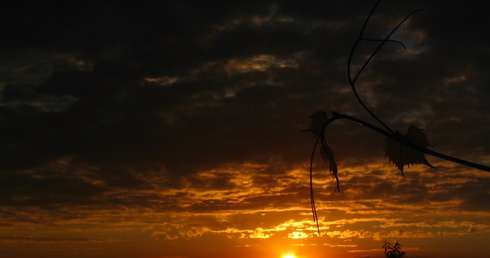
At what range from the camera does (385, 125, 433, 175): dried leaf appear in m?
1.83

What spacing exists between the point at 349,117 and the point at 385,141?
0.54 meters

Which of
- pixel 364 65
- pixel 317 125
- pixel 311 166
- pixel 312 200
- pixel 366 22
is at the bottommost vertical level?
pixel 312 200

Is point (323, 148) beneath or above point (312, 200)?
above

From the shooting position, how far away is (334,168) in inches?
62.4

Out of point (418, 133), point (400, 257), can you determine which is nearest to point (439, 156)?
point (418, 133)

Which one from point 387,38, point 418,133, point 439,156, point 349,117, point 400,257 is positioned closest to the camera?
point 349,117

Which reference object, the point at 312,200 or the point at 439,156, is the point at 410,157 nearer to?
the point at 439,156

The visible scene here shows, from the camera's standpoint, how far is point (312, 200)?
1.55 metres

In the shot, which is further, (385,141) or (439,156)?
(385,141)

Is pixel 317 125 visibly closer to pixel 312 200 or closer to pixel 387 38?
pixel 312 200

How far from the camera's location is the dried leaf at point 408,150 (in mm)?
1825

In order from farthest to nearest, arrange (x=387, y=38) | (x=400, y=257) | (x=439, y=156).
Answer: (x=400, y=257) → (x=387, y=38) → (x=439, y=156)

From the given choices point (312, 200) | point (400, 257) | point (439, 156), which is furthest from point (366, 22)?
point (400, 257)

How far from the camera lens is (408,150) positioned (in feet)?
6.24
